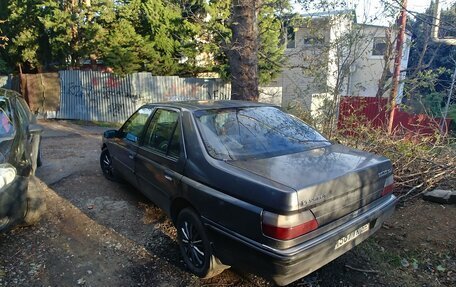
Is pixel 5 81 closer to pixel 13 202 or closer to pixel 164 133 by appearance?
pixel 13 202

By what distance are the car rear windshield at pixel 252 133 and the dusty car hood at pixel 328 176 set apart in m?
0.18

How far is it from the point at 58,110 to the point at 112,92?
283cm

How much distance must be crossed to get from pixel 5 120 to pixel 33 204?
50.6 inches

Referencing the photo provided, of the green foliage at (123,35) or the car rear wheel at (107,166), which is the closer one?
the car rear wheel at (107,166)

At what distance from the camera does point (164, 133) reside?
3.82 meters

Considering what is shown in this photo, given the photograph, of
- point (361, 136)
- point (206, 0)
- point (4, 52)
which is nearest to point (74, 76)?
point (4, 52)

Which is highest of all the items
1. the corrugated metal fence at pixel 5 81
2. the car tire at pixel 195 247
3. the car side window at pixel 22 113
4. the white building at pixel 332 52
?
the white building at pixel 332 52

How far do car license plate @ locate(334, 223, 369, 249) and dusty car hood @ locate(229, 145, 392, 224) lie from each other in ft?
0.62

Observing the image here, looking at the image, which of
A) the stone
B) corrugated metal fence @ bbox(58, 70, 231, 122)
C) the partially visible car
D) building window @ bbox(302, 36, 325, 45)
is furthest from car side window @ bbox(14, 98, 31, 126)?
corrugated metal fence @ bbox(58, 70, 231, 122)

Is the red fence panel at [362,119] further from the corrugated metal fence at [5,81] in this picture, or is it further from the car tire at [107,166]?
the corrugated metal fence at [5,81]

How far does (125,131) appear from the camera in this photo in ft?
16.3

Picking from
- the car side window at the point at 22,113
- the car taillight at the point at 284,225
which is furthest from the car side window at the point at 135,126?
the car taillight at the point at 284,225

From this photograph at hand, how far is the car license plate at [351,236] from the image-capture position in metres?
2.71

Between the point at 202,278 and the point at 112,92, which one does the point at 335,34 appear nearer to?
the point at 202,278
